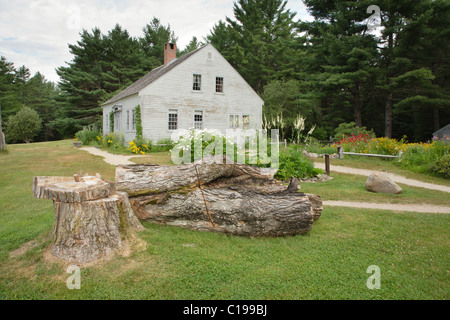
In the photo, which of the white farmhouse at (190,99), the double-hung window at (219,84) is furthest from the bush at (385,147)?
the double-hung window at (219,84)

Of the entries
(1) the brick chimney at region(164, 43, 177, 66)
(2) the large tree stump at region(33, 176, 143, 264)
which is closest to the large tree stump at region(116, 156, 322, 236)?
(2) the large tree stump at region(33, 176, 143, 264)

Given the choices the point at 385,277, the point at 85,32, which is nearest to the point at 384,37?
the point at 385,277

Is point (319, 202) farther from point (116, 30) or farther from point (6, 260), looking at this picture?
point (116, 30)

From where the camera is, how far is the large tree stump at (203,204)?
173 inches

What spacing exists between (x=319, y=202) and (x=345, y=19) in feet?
78.3

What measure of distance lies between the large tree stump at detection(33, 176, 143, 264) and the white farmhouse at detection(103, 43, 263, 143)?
14.5 m

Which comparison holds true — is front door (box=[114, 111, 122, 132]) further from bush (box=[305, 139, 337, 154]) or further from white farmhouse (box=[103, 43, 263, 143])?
bush (box=[305, 139, 337, 154])

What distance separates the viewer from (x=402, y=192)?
7883mm

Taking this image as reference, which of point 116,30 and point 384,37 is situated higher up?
point 116,30

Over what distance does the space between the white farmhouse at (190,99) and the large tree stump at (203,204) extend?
1305cm

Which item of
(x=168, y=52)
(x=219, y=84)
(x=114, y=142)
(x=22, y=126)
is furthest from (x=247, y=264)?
(x=22, y=126)

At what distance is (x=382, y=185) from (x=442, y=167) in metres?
4.40

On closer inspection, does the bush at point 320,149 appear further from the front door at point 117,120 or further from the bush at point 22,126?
the bush at point 22,126

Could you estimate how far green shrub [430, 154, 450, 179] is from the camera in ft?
32.9
